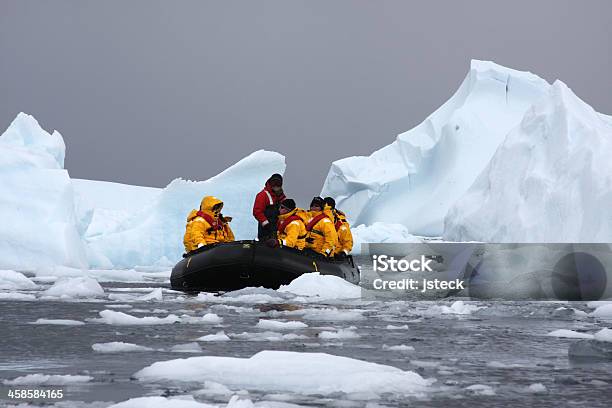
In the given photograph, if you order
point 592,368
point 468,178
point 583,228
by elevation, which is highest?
point 468,178

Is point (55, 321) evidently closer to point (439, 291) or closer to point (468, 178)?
point (439, 291)

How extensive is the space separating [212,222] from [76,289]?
2696 mm

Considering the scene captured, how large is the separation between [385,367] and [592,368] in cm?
151

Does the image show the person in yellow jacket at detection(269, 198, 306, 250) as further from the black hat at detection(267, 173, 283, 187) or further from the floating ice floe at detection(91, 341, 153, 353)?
the floating ice floe at detection(91, 341, 153, 353)

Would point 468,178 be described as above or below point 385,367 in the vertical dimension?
above

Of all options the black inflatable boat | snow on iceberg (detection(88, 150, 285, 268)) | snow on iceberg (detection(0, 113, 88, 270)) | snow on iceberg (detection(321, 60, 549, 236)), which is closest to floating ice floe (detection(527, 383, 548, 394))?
the black inflatable boat

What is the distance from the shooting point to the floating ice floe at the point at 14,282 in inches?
586

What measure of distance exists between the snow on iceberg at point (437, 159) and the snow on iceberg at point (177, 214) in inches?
624

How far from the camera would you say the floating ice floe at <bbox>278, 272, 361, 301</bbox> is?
39.8ft

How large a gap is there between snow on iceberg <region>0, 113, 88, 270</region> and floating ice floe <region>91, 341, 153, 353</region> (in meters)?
14.8

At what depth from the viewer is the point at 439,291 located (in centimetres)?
1562

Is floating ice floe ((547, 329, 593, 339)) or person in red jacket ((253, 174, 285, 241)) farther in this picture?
person in red jacket ((253, 174, 285, 241))

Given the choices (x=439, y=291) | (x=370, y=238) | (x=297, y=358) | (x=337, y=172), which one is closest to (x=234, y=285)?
(x=439, y=291)

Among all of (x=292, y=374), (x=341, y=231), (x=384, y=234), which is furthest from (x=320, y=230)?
(x=384, y=234)
